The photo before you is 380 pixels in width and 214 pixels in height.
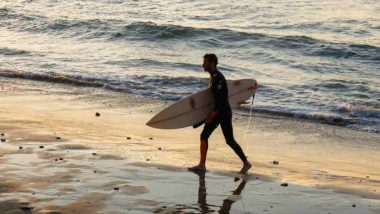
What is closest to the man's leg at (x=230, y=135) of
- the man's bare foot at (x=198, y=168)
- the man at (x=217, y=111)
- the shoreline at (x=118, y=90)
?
the man at (x=217, y=111)

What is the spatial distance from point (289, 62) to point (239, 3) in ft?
39.2

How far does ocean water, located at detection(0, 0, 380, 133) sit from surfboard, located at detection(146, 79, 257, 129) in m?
Result: 3.89

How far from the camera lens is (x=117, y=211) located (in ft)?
24.3

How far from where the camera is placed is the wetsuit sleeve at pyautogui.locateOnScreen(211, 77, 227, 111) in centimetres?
912

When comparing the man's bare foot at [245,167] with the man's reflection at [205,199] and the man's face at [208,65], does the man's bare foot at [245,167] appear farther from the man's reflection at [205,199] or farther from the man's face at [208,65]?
the man's face at [208,65]

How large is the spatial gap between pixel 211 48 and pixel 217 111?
50.0 feet

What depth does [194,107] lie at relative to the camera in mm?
10133

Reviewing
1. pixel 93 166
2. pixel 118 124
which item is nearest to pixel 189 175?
pixel 93 166

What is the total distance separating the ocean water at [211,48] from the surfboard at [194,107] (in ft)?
12.8

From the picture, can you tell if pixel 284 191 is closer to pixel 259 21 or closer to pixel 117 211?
pixel 117 211

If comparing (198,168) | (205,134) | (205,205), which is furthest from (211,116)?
(205,205)

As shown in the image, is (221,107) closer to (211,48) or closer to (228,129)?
(228,129)

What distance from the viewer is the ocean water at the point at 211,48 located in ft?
55.4

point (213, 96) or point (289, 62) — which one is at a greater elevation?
point (213, 96)
